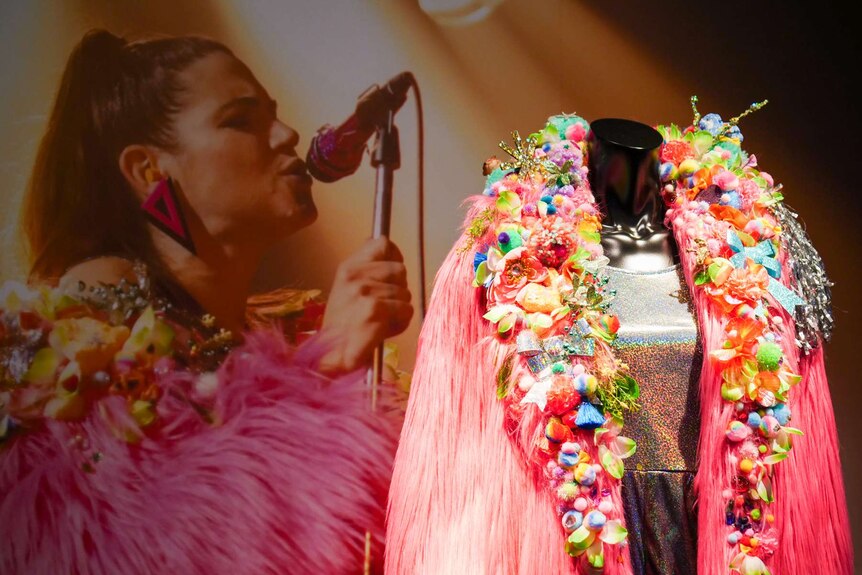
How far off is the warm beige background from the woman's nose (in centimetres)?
3

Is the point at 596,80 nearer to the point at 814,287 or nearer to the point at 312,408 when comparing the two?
the point at 814,287

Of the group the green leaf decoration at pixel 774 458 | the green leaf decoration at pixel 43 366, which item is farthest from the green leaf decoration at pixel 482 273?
the green leaf decoration at pixel 43 366

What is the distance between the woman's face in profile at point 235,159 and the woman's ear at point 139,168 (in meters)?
0.02

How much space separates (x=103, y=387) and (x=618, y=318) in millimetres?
1107

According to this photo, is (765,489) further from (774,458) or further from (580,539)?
(580,539)

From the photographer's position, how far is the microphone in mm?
1743

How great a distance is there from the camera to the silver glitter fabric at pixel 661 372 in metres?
1.20

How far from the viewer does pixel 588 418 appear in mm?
1107

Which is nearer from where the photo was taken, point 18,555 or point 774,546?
point 774,546

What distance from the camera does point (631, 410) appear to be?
117cm

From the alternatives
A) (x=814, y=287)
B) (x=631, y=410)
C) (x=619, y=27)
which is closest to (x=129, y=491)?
(x=631, y=410)

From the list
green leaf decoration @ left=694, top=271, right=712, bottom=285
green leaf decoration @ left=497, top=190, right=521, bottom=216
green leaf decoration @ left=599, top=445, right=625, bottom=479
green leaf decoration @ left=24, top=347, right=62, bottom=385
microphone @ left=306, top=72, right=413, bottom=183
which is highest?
microphone @ left=306, top=72, right=413, bottom=183

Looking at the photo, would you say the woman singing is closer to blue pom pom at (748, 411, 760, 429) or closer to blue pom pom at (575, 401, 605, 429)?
blue pom pom at (575, 401, 605, 429)

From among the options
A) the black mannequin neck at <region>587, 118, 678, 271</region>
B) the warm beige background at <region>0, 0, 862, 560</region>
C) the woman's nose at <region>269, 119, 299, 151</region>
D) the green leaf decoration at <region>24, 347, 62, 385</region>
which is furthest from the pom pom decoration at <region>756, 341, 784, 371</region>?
the green leaf decoration at <region>24, 347, 62, 385</region>
